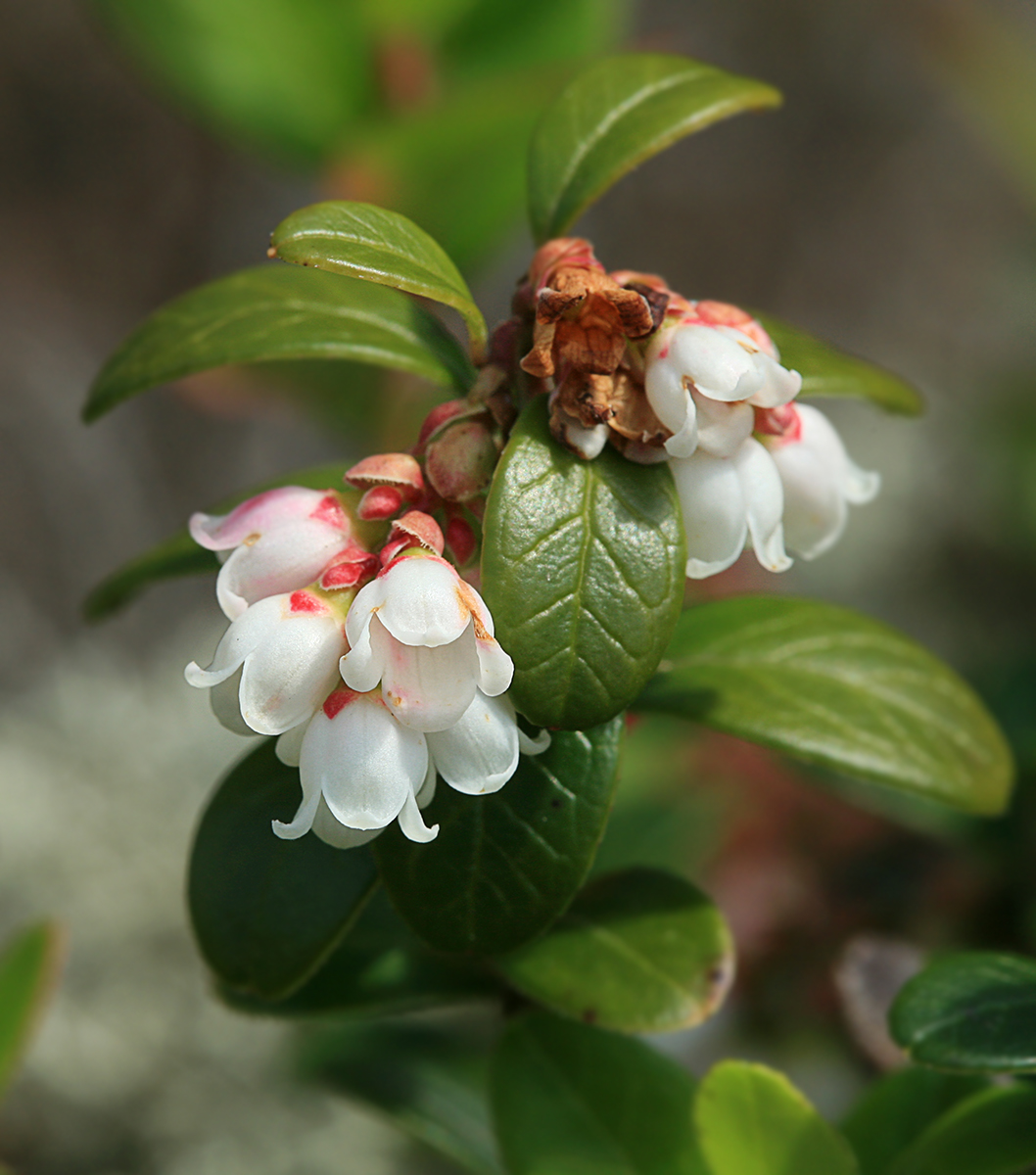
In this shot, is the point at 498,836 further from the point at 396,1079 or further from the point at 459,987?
the point at 396,1079

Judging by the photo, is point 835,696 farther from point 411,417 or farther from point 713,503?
point 411,417

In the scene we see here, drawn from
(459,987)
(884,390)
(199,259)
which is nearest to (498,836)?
(459,987)

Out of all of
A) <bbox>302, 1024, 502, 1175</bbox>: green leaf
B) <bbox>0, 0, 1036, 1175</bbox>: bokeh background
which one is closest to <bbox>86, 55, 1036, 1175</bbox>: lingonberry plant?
<bbox>302, 1024, 502, 1175</bbox>: green leaf

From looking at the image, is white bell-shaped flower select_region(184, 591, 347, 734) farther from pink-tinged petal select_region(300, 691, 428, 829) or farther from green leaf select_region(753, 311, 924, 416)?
green leaf select_region(753, 311, 924, 416)

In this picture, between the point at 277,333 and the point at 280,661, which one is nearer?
the point at 280,661

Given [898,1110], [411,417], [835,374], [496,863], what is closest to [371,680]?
[496,863]

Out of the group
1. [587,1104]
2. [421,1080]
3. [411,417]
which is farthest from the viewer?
[411,417]
